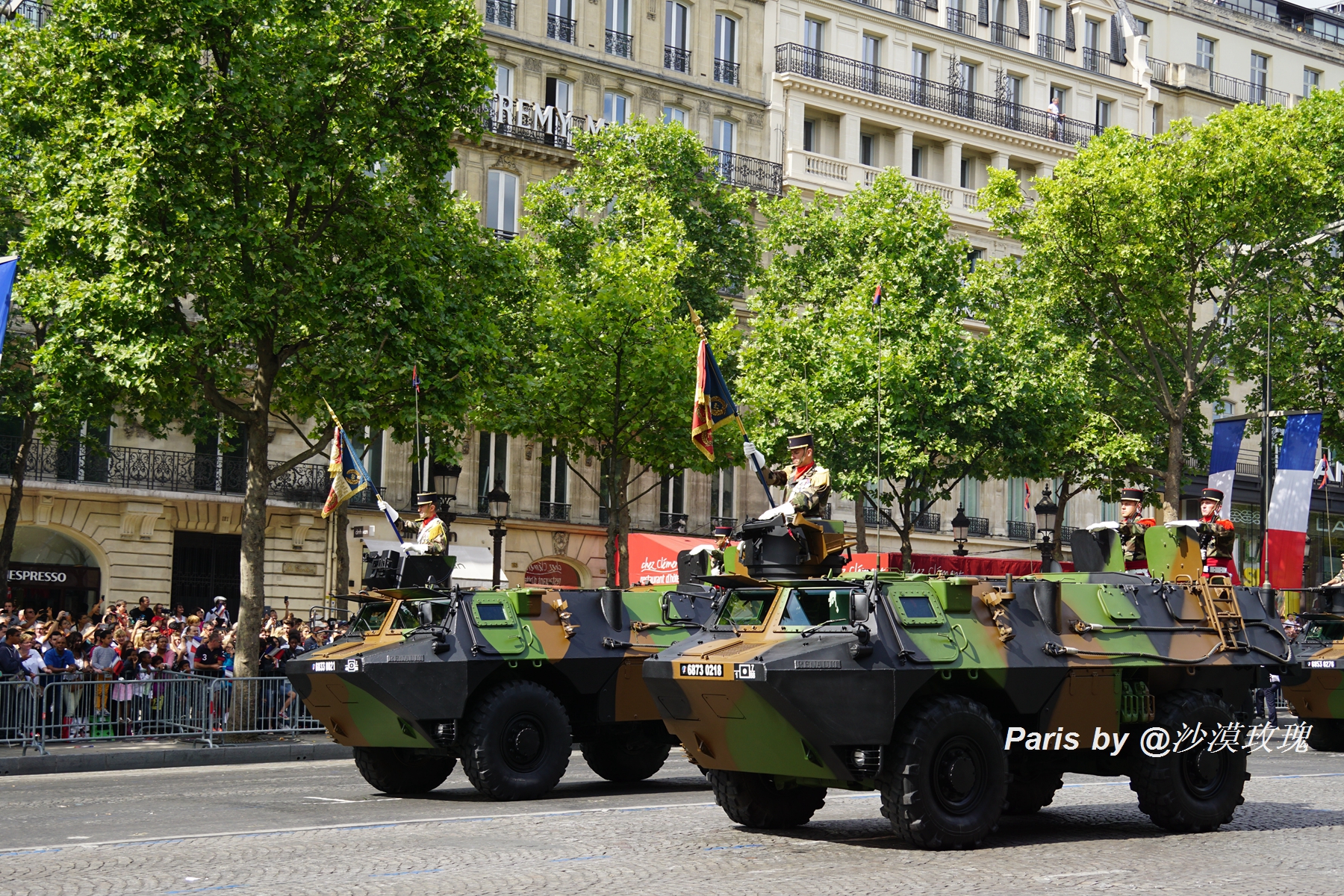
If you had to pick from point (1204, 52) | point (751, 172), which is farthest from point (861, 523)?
point (1204, 52)

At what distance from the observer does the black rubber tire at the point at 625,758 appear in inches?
706

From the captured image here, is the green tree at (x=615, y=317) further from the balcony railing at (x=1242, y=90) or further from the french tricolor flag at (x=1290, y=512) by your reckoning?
the balcony railing at (x=1242, y=90)

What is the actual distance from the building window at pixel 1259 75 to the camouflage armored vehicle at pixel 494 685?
45527mm

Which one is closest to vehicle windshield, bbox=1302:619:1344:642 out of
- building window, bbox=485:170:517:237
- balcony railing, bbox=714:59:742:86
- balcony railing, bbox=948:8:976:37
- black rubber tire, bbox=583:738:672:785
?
black rubber tire, bbox=583:738:672:785

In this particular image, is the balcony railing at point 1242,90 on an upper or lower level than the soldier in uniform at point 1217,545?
upper

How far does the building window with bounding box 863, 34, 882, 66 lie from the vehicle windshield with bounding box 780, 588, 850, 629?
37.0 metres

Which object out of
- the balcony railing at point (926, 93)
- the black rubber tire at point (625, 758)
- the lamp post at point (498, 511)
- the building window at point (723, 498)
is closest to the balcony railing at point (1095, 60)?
the balcony railing at point (926, 93)

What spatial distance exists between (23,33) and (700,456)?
15805mm

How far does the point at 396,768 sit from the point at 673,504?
27.8 metres

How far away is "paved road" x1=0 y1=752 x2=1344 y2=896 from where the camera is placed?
1069 centimetres

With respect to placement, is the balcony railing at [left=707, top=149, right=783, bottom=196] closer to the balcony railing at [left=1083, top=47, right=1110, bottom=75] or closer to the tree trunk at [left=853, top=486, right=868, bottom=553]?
the tree trunk at [left=853, top=486, right=868, bottom=553]

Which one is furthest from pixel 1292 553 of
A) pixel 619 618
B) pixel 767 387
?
pixel 619 618

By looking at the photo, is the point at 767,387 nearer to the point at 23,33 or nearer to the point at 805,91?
the point at 805,91

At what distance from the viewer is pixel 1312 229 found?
38.5 m
